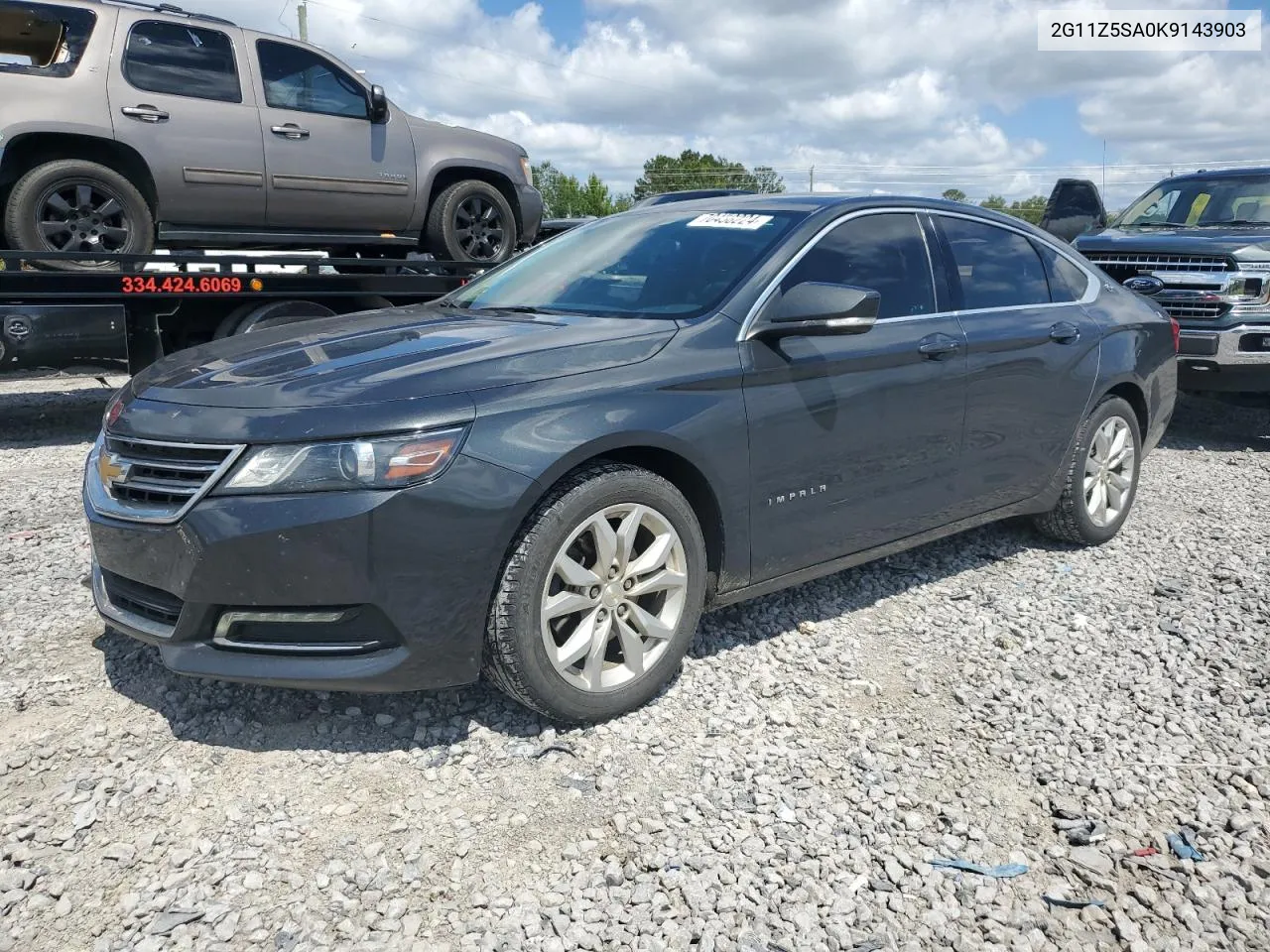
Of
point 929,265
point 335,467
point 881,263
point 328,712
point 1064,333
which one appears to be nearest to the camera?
point 335,467

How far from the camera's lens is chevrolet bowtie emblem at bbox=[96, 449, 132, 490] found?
3145 mm

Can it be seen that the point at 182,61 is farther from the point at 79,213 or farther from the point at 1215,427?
the point at 1215,427

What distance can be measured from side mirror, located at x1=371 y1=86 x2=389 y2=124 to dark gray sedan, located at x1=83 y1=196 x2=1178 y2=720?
419 centimetres

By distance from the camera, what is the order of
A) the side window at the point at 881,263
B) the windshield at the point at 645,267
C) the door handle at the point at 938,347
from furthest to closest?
the door handle at the point at 938,347
the side window at the point at 881,263
the windshield at the point at 645,267

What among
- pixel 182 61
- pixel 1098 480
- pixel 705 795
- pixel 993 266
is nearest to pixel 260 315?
pixel 182 61

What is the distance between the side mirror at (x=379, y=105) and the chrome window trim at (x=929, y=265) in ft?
16.9

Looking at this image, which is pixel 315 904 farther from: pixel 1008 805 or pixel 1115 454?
pixel 1115 454

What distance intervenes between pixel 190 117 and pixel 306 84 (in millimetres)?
928

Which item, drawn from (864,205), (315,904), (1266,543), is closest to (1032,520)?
(1266,543)

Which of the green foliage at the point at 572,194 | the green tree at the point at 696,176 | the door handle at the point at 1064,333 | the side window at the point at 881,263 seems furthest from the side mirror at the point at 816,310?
the green foliage at the point at 572,194

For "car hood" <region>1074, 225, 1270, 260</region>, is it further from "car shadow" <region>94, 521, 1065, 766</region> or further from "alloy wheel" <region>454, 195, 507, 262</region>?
"car shadow" <region>94, 521, 1065, 766</region>

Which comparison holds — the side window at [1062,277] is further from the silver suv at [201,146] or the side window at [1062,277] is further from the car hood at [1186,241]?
the silver suv at [201,146]

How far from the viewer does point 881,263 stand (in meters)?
4.17

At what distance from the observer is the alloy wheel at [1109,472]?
5.11 metres
